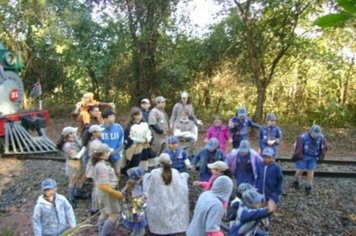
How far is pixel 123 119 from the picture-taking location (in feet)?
48.4

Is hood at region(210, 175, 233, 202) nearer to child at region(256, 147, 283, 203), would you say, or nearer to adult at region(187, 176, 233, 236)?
adult at region(187, 176, 233, 236)

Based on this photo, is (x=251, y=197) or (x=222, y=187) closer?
(x=222, y=187)

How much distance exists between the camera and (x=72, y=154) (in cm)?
649

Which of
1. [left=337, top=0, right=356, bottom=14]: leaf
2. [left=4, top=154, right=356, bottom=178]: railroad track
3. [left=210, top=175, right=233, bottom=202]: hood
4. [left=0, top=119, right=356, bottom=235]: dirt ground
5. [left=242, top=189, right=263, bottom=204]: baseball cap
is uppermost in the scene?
[left=337, top=0, right=356, bottom=14]: leaf

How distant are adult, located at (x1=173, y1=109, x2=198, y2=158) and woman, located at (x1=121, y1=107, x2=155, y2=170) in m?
0.88

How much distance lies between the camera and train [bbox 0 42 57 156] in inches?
384

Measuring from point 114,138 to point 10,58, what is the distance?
17.6 feet

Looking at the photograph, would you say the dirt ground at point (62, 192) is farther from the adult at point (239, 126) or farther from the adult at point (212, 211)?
the adult at point (212, 211)

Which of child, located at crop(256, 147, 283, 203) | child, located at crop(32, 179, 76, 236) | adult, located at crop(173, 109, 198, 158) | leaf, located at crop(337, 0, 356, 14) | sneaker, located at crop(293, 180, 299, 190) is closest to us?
leaf, located at crop(337, 0, 356, 14)

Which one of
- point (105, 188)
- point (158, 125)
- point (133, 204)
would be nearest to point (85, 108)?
point (158, 125)

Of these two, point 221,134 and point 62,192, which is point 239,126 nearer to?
point 221,134

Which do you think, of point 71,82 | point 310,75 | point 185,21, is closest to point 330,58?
point 310,75

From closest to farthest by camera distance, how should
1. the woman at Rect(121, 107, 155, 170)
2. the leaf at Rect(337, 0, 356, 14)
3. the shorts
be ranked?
the leaf at Rect(337, 0, 356, 14), the woman at Rect(121, 107, 155, 170), the shorts

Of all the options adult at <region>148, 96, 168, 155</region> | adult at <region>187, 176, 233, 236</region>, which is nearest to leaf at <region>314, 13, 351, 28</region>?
adult at <region>187, 176, 233, 236</region>
